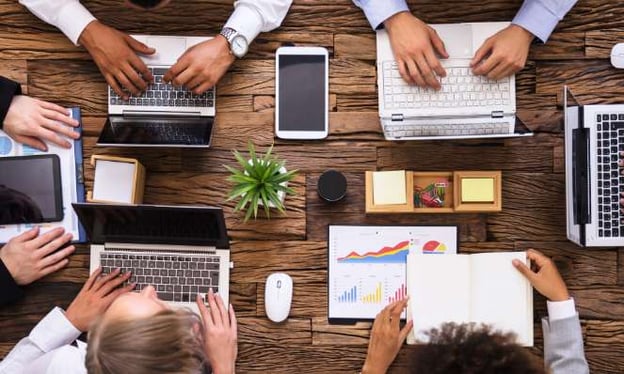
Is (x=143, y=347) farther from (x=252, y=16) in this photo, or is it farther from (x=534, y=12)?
(x=534, y=12)

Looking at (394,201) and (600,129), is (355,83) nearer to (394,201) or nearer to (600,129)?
(394,201)

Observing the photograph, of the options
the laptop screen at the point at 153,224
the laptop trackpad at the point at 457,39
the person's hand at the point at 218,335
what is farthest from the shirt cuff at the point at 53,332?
the laptop trackpad at the point at 457,39

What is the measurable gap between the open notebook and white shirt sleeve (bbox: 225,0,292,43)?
2.52 feet

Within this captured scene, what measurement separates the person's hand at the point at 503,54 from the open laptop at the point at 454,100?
21 millimetres

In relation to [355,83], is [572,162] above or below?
below

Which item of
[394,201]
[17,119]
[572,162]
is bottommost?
[394,201]

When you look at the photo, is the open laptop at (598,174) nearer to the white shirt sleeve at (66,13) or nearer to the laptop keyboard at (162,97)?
the laptop keyboard at (162,97)

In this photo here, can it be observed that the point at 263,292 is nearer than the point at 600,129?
No

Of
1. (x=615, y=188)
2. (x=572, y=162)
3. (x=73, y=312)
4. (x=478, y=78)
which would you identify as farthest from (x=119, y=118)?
(x=615, y=188)

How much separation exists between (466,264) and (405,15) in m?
0.70

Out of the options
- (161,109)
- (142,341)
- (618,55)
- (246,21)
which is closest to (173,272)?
(142,341)

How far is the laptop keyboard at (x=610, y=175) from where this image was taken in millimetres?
1653

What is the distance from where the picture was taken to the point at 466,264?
→ 1730 mm

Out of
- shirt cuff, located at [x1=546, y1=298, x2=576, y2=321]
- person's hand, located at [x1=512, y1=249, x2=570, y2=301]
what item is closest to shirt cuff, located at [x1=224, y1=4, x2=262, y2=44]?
person's hand, located at [x1=512, y1=249, x2=570, y2=301]
